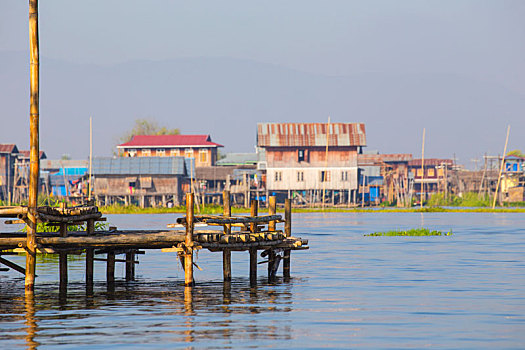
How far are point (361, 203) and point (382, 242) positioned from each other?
155 ft

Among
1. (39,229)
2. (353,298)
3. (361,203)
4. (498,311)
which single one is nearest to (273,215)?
(353,298)

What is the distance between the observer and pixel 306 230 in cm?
5078

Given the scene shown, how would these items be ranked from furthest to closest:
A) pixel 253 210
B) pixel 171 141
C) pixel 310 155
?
pixel 171 141 → pixel 310 155 → pixel 253 210

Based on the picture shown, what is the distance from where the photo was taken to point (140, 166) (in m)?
87.9

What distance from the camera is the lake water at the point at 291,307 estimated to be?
15234 millimetres

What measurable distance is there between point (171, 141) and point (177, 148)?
6.41 feet

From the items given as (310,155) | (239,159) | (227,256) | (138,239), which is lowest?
(227,256)

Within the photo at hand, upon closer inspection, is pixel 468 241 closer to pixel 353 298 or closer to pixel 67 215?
pixel 353 298

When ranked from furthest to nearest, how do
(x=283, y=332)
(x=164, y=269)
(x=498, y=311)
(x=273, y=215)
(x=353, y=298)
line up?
(x=164, y=269)
(x=273, y=215)
(x=353, y=298)
(x=498, y=311)
(x=283, y=332)

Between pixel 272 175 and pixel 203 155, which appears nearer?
pixel 272 175

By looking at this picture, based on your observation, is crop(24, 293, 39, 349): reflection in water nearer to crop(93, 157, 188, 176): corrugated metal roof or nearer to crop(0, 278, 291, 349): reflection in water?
crop(0, 278, 291, 349): reflection in water

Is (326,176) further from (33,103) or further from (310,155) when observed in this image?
(33,103)

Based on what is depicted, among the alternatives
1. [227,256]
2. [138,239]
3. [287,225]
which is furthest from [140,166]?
[138,239]

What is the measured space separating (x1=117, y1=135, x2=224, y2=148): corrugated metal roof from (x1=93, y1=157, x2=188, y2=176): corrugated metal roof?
13432 millimetres
